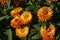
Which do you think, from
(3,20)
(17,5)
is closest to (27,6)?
(17,5)

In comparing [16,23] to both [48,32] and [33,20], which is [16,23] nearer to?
[33,20]

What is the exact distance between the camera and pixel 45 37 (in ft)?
8.88

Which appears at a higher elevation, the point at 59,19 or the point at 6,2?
the point at 6,2

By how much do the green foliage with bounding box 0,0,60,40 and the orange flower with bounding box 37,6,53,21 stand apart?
0.07m

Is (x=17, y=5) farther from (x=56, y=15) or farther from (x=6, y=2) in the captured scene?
(x=56, y=15)

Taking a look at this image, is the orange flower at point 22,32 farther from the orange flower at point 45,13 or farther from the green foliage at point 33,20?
the orange flower at point 45,13

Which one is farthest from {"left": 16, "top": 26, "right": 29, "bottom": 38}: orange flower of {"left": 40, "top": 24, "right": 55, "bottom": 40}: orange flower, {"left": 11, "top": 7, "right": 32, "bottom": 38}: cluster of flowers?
{"left": 40, "top": 24, "right": 55, "bottom": 40}: orange flower

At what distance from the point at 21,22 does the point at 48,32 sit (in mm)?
266

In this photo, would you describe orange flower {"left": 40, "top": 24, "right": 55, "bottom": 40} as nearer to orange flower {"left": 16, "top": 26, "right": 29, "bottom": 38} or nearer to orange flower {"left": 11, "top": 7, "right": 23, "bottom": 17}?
orange flower {"left": 16, "top": 26, "right": 29, "bottom": 38}

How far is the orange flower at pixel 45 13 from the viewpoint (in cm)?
275

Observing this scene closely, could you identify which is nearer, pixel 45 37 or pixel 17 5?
pixel 45 37

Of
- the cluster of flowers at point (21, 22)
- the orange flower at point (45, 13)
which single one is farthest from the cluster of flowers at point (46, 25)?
the cluster of flowers at point (21, 22)

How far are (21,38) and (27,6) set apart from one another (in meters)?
0.37

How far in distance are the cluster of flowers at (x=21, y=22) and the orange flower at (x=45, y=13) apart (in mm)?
95
